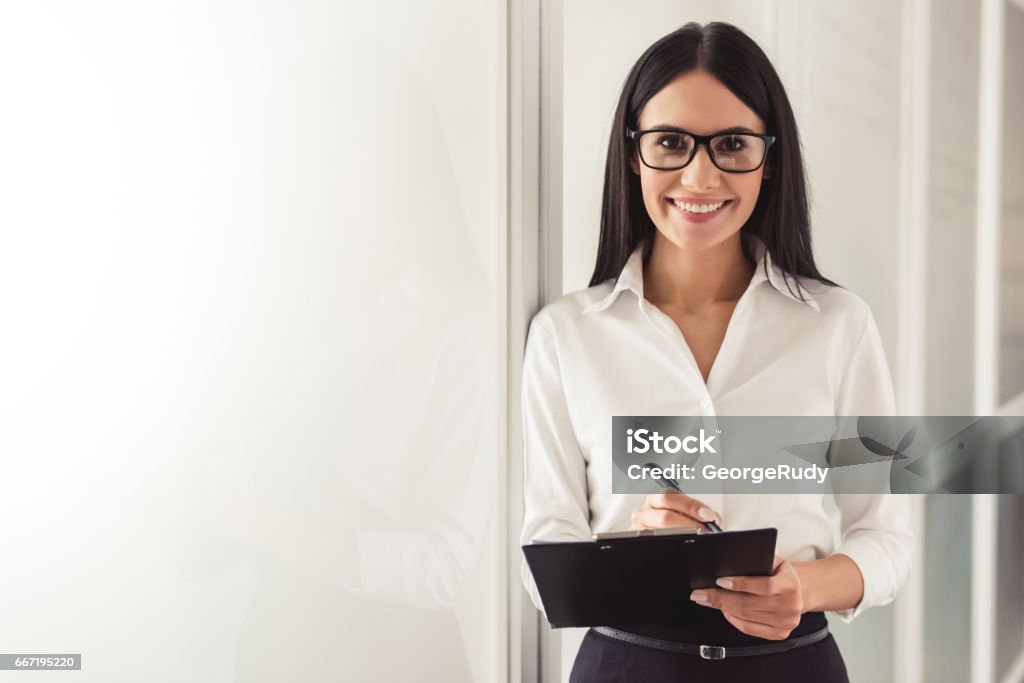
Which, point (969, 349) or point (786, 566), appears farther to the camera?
point (969, 349)

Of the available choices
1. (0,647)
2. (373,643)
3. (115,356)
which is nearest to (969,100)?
(373,643)

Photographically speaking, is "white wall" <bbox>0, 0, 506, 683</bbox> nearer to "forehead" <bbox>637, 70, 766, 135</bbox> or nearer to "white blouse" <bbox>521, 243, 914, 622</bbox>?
"white blouse" <bbox>521, 243, 914, 622</bbox>

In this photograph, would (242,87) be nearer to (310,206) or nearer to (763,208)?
(310,206)

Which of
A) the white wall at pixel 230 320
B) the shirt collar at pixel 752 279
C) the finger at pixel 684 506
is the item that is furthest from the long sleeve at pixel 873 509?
the white wall at pixel 230 320

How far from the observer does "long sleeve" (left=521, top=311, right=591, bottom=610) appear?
1240mm

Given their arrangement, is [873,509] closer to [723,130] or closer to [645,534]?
[645,534]

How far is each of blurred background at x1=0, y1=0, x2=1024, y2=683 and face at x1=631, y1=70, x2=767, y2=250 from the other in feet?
0.43

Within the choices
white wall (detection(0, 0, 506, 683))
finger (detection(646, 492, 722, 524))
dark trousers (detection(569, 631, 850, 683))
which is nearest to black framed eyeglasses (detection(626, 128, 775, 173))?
white wall (detection(0, 0, 506, 683))

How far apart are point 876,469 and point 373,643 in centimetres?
79

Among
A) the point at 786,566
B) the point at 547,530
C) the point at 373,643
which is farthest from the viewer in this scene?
the point at 373,643

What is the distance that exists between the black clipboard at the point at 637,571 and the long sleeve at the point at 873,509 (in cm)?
24

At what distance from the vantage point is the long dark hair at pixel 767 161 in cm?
121

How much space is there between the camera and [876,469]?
126cm

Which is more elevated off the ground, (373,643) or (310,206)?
(310,206)
